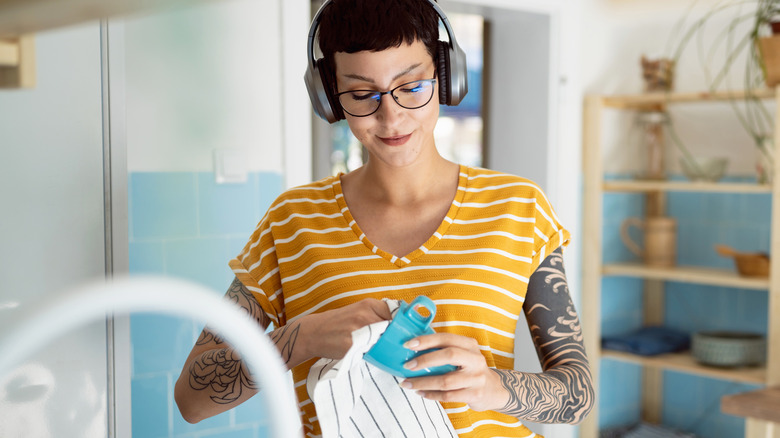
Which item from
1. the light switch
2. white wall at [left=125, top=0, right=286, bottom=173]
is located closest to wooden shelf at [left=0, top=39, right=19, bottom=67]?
white wall at [left=125, top=0, right=286, bottom=173]

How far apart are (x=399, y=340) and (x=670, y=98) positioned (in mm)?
2234

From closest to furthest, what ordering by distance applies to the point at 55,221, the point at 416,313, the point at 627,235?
1. the point at 416,313
2. the point at 55,221
3. the point at 627,235

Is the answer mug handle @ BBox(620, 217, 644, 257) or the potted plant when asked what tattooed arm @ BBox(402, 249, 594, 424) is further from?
mug handle @ BBox(620, 217, 644, 257)

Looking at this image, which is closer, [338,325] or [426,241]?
[338,325]

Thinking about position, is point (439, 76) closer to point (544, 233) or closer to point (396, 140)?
point (396, 140)

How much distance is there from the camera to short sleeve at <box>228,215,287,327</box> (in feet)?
3.38

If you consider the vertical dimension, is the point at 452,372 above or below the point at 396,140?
below

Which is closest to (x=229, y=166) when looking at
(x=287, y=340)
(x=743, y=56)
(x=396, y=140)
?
(x=396, y=140)

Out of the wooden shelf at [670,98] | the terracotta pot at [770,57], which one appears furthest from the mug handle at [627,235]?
the terracotta pot at [770,57]

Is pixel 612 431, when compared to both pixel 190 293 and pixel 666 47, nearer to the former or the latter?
pixel 666 47

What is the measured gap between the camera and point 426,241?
1.02 m

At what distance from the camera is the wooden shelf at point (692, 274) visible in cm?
256

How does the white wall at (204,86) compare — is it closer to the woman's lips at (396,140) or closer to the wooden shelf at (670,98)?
the woman's lips at (396,140)

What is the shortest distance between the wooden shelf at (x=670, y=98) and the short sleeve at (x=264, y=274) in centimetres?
197
